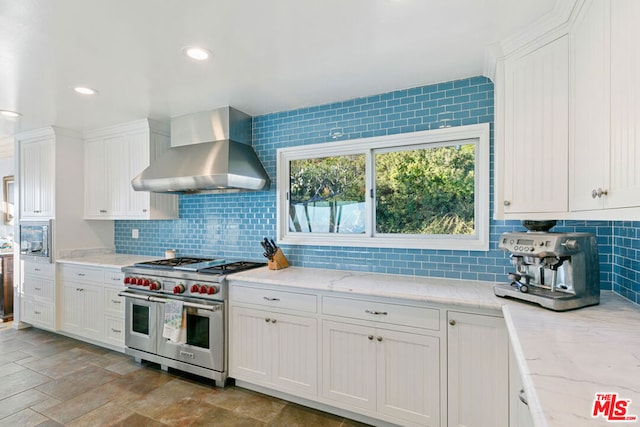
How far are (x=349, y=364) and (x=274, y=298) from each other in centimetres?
72

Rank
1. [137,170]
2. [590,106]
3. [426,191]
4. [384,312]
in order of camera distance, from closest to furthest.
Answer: [590,106] → [384,312] → [426,191] → [137,170]

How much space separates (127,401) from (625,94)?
11.3ft

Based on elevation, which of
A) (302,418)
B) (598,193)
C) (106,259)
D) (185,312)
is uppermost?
(598,193)

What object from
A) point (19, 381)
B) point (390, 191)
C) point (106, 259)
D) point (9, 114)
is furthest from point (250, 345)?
point (9, 114)

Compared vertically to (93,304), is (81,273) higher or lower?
higher

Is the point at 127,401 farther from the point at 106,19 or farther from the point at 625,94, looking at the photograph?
the point at 625,94

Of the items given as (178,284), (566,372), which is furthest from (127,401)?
(566,372)

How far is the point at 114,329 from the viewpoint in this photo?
340cm

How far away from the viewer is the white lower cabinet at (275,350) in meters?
2.38

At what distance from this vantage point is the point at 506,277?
2318 millimetres

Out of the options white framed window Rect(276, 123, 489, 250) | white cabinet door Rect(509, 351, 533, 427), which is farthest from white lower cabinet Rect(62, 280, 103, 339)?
white cabinet door Rect(509, 351, 533, 427)

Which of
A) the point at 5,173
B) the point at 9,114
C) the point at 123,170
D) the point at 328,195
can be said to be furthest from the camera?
the point at 5,173

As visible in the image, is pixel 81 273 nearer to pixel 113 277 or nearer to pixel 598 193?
pixel 113 277

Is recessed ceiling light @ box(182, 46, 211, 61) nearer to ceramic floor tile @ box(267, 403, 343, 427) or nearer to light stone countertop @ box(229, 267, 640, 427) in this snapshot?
light stone countertop @ box(229, 267, 640, 427)
